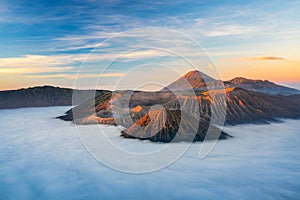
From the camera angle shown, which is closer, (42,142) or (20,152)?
(20,152)

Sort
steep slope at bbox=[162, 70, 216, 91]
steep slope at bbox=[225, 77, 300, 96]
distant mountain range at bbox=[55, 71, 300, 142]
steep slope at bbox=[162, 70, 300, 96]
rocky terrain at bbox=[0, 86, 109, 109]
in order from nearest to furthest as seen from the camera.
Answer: distant mountain range at bbox=[55, 71, 300, 142], steep slope at bbox=[162, 70, 216, 91], steep slope at bbox=[162, 70, 300, 96], rocky terrain at bbox=[0, 86, 109, 109], steep slope at bbox=[225, 77, 300, 96]

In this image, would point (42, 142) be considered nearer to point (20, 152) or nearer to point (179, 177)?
point (20, 152)

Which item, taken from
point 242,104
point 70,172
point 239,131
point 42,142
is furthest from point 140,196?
point 242,104

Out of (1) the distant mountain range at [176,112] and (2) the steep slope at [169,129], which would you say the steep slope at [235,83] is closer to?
(1) the distant mountain range at [176,112]

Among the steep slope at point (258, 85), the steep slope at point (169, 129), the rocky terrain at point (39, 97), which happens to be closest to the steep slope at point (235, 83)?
the steep slope at point (258, 85)

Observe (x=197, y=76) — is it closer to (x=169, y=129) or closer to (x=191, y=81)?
(x=191, y=81)

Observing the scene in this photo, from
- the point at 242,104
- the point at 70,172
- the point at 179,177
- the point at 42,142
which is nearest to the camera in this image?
the point at 179,177

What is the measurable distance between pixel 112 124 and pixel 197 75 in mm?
→ 72828

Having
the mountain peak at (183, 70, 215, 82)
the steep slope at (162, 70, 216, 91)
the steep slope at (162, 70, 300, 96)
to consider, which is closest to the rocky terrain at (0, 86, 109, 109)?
the steep slope at (162, 70, 216, 91)

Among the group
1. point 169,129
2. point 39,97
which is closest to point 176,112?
point 169,129

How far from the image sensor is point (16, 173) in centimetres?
2694

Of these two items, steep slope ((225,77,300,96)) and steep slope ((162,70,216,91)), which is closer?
steep slope ((162,70,216,91))

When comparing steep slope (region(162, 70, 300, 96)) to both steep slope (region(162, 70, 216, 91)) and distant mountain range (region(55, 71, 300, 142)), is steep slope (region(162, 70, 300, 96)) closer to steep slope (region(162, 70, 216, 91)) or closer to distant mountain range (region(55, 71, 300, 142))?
steep slope (region(162, 70, 216, 91))

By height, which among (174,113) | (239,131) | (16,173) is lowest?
(16,173)
